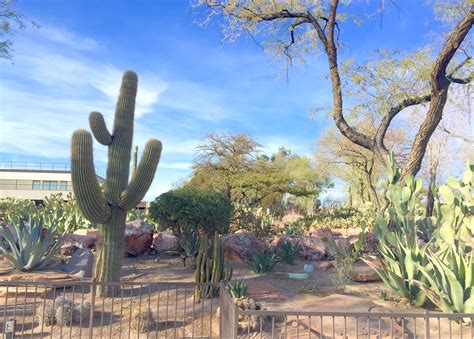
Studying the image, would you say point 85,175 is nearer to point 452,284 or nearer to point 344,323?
point 344,323

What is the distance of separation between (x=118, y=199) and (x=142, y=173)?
63 cm

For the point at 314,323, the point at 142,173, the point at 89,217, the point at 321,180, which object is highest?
the point at 321,180

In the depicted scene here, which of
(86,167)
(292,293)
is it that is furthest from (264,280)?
(86,167)

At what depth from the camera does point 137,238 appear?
1216 centimetres

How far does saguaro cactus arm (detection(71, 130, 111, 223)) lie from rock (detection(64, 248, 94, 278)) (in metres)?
2.50

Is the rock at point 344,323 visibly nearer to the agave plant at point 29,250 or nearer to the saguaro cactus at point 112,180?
the saguaro cactus at point 112,180

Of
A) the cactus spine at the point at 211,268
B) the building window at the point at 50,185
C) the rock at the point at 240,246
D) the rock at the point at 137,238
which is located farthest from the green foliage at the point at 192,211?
the building window at the point at 50,185

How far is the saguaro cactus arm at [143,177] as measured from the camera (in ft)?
26.4

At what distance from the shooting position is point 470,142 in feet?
86.5

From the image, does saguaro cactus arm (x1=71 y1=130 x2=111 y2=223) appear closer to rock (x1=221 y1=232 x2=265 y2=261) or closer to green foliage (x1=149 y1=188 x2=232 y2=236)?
green foliage (x1=149 y1=188 x2=232 y2=236)

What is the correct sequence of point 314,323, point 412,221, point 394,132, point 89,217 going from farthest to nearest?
point 394,132, point 89,217, point 412,221, point 314,323

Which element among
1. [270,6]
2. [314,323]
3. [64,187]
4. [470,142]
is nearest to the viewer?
[314,323]

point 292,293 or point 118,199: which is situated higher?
point 118,199

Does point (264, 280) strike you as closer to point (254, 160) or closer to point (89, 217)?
point (89, 217)
